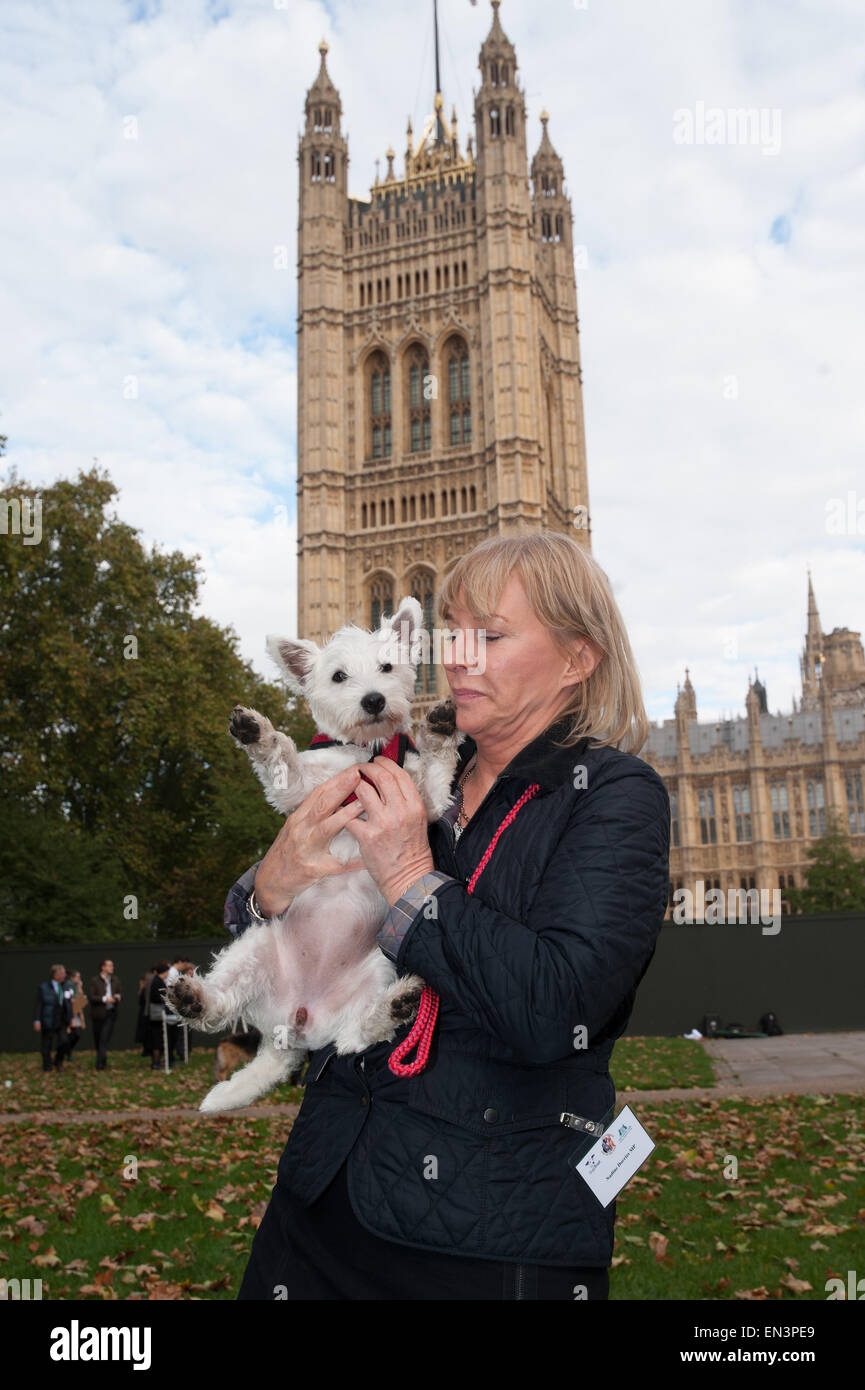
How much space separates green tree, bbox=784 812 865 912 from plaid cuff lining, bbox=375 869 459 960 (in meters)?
51.3

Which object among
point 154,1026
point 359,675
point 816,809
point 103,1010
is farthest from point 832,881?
point 359,675

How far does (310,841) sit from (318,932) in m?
0.27

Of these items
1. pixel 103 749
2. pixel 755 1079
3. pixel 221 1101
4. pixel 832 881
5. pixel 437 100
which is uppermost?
pixel 437 100

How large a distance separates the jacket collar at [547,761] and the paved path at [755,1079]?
19.1ft

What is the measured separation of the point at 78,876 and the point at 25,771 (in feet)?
10.2

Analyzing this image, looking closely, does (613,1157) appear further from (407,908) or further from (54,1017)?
(54,1017)

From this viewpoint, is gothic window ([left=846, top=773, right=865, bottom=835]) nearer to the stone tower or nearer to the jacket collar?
the stone tower

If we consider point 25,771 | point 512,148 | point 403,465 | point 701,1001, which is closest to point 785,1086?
point 701,1001

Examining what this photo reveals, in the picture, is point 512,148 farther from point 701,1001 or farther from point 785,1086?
point 785,1086

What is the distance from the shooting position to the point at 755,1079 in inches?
454

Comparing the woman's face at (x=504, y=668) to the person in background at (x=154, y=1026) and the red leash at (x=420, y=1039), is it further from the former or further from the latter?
the person in background at (x=154, y=1026)

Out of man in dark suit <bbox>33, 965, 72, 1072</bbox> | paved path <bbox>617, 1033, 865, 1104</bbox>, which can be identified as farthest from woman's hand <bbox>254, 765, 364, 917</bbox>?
man in dark suit <bbox>33, 965, 72, 1072</bbox>

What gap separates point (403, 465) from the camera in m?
60.6

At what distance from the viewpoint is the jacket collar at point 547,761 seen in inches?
77.7
